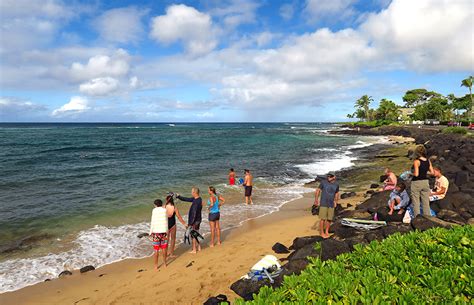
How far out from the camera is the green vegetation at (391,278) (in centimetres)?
346

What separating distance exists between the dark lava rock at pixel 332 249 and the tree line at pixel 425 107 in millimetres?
82640

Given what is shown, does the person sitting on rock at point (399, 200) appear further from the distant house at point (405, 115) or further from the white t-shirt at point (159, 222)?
the distant house at point (405, 115)

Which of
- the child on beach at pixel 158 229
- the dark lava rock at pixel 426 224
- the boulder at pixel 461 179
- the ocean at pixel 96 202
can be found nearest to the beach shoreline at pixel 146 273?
the ocean at pixel 96 202

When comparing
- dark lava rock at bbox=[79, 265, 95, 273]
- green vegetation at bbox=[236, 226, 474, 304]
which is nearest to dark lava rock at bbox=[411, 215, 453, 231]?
green vegetation at bbox=[236, 226, 474, 304]

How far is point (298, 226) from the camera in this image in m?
10.9

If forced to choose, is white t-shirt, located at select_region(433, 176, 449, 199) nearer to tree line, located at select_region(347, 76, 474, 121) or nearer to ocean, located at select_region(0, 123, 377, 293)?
ocean, located at select_region(0, 123, 377, 293)

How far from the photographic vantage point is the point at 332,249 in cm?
641

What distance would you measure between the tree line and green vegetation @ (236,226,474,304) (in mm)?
83597

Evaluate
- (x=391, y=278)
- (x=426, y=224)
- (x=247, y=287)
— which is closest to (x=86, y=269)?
(x=247, y=287)

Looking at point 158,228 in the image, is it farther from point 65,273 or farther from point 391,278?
point 391,278

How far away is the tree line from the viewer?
79.0 meters

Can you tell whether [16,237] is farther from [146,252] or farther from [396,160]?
[396,160]

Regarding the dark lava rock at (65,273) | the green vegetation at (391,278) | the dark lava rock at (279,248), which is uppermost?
the green vegetation at (391,278)

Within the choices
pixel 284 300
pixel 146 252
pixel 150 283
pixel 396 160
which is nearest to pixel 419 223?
pixel 284 300
